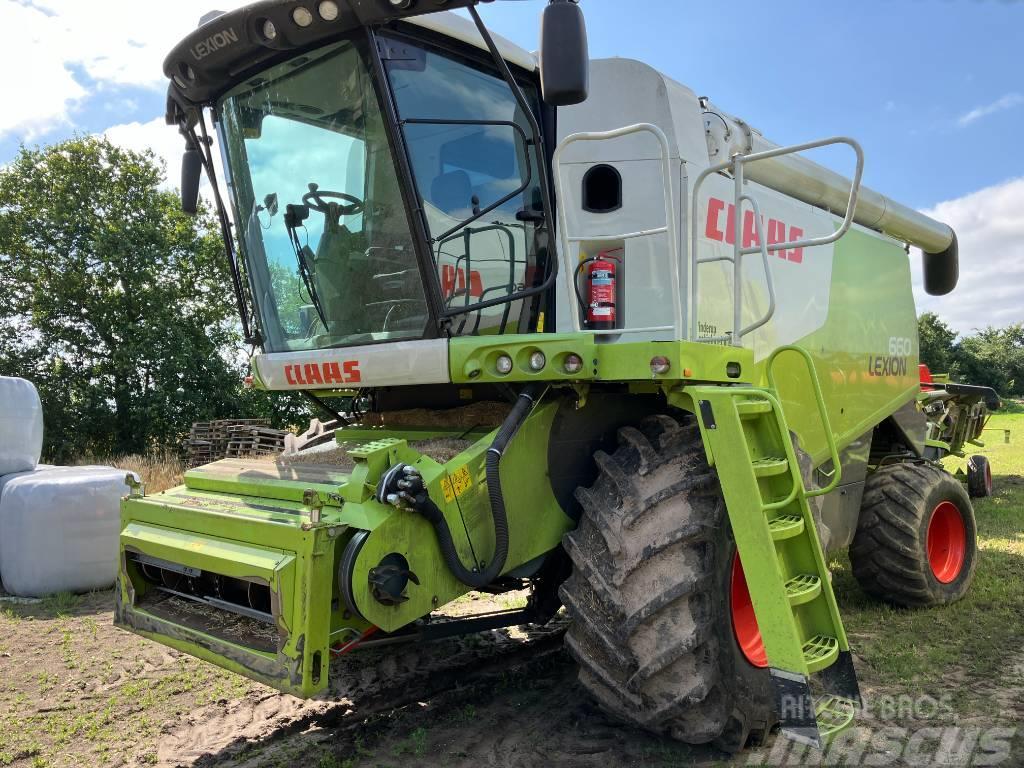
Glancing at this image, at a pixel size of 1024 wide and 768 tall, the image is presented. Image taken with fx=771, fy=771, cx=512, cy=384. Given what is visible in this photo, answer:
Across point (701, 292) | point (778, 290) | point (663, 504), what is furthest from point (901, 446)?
point (663, 504)

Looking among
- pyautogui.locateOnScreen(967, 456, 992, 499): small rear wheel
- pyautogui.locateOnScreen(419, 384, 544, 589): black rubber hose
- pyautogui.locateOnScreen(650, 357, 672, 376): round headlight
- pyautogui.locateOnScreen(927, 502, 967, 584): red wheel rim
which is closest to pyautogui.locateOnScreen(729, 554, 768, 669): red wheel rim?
pyautogui.locateOnScreen(650, 357, 672, 376): round headlight

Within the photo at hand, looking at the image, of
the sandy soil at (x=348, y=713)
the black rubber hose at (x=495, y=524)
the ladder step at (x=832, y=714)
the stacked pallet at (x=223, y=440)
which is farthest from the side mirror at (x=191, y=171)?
the stacked pallet at (x=223, y=440)

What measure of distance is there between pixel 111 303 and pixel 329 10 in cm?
1925

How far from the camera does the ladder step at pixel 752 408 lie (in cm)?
298

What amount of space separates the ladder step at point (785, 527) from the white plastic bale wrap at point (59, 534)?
16.0 feet

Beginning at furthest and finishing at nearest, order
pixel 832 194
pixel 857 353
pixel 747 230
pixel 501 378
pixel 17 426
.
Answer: pixel 17 426 < pixel 832 194 < pixel 857 353 < pixel 747 230 < pixel 501 378

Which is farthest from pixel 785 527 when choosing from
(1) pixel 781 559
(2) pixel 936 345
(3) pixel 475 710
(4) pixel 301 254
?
(2) pixel 936 345

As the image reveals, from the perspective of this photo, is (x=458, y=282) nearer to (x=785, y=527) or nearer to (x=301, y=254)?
(x=301, y=254)

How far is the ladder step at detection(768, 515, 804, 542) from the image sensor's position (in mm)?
2834

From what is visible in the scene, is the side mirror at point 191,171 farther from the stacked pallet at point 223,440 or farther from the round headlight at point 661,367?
the stacked pallet at point 223,440

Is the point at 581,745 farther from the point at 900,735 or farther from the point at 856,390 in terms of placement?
the point at 856,390

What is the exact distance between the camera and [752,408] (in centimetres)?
302

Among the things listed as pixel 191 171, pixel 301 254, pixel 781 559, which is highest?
pixel 191 171

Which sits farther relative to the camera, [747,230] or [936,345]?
[936,345]
